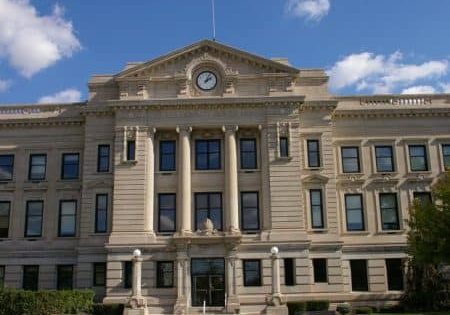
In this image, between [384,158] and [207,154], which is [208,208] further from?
[384,158]

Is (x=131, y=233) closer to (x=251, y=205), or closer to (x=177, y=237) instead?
(x=177, y=237)

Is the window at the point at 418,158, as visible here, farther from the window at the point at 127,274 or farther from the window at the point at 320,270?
the window at the point at 127,274

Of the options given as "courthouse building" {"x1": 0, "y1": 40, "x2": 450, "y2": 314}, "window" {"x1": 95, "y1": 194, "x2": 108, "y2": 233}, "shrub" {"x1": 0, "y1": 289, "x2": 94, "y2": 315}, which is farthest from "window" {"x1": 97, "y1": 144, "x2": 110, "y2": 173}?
"shrub" {"x1": 0, "y1": 289, "x2": 94, "y2": 315}

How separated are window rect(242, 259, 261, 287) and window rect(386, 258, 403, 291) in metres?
9.83

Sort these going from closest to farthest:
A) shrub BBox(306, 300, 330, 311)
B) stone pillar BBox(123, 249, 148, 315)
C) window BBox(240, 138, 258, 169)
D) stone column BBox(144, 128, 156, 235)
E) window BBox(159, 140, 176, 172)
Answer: shrub BBox(306, 300, 330, 311) → stone pillar BBox(123, 249, 148, 315) → stone column BBox(144, 128, 156, 235) → window BBox(240, 138, 258, 169) → window BBox(159, 140, 176, 172)

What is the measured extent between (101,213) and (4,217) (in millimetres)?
8175

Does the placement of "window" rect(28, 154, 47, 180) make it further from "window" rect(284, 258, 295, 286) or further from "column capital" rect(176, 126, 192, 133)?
"window" rect(284, 258, 295, 286)

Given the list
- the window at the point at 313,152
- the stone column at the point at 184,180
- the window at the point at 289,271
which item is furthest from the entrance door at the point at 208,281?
the window at the point at 313,152

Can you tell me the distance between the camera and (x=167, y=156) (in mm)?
44688

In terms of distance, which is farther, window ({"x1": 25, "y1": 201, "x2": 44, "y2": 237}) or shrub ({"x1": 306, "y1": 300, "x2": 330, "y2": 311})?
window ({"x1": 25, "y1": 201, "x2": 44, "y2": 237})

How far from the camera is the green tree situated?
108ft

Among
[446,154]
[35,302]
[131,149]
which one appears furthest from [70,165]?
[446,154]

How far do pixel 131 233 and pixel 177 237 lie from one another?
3.50 m

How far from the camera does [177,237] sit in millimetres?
41219
